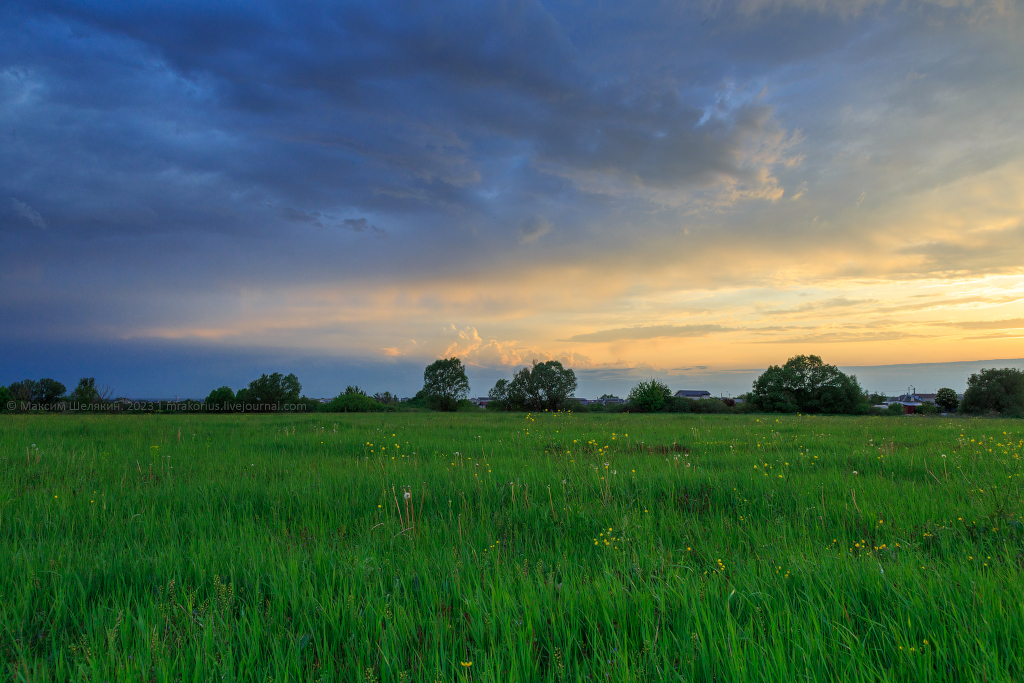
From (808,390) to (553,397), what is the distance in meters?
41.1

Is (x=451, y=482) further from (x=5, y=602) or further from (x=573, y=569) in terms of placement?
(x=5, y=602)

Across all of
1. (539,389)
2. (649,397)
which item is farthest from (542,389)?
(649,397)

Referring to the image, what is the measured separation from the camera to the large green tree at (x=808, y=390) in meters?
70.1

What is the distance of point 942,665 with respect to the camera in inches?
92.7

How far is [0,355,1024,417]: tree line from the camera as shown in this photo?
59.8 m

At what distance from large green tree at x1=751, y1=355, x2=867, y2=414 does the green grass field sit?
72536mm

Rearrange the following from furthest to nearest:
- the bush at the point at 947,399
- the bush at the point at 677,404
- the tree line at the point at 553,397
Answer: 1. the bush at the point at 947,399
2. the bush at the point at 677,404
3. the tree line at the point at 553,397

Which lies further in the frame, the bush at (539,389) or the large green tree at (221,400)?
the bush at (539,389)

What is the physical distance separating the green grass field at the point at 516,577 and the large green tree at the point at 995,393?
90881mm

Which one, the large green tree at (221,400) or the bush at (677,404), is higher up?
the large green tree at (221,400)

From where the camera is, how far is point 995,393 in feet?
230

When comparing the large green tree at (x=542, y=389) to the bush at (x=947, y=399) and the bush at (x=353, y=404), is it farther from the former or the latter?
the bush at (x=947, y=399)

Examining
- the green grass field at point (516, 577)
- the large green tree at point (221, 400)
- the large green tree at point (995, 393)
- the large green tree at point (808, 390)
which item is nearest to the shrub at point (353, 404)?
the large green tree at point (221, 400)

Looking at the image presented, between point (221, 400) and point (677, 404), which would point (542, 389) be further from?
point (221, 400)
